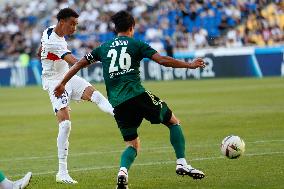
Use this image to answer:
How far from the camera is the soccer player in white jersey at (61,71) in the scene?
432 inches

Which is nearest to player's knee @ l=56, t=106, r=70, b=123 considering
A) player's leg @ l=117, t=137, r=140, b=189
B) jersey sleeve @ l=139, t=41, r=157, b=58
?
player's leg @ l=117, t=137, r=140, b=189

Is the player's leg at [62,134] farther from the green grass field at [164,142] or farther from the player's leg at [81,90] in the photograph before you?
the player's leg at [81,90]

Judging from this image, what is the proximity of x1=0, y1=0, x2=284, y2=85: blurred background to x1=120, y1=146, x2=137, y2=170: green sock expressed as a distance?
25680mm

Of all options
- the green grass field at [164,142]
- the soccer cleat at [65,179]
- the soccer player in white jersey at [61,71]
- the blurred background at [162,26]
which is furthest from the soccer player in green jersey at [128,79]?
the blurred background at [162,26]

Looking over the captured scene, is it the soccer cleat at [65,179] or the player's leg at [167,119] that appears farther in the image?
the soccer cleat at [65,179]

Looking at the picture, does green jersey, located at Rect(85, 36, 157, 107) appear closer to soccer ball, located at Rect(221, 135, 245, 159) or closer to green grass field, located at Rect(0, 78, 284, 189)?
green grass field, located at Rect(0, 78, 284, 189)

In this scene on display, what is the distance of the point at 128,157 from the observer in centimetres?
946

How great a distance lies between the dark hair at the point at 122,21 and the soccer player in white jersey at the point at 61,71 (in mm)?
1468

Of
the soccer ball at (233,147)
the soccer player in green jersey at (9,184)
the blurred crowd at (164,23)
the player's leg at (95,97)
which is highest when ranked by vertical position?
the blurred crowd at (164,23)

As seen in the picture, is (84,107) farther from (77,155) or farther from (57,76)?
(57,76)

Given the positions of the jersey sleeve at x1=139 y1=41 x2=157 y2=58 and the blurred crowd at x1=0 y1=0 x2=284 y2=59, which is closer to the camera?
the jersey sleeve at x1=139 y1=41 x2=157 y2=58

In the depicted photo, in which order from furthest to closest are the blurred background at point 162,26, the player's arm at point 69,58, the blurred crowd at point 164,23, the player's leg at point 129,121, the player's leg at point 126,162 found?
1. the blurred crowd at point 164,23
2. the blurred background at point 162,26
3. the player's arm at point 69,58
4. the player's leg at point 129,121
5. the player's leg at point 126,162

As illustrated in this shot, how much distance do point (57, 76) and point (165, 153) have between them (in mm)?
2809

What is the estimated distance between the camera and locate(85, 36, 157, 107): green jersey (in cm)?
950
